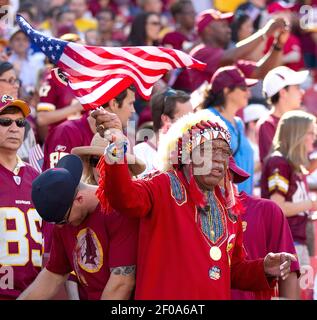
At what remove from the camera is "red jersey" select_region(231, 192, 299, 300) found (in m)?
6.84

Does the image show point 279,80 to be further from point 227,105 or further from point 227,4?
point 227,4

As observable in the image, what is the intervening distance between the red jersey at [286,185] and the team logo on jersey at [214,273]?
8.35 ft

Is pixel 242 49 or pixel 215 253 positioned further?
pixel 242 49

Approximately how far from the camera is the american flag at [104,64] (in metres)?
6.33

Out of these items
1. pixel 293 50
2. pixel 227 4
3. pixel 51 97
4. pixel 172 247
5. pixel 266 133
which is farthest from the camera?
pixel 227 4

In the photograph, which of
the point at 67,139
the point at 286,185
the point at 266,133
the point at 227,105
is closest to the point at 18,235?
the point at 67,139

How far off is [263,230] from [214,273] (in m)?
1.13

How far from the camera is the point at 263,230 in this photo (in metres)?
6.88

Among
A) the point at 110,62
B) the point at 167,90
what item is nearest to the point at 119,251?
the point at 110,62

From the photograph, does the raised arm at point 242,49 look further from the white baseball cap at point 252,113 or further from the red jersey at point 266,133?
the red jersey at point 266,133

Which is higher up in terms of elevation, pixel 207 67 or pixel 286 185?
pixel 207 67

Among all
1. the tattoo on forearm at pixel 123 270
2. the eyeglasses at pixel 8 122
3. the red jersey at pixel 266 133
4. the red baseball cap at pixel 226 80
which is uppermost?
the red baseball cap at pixel 226 80

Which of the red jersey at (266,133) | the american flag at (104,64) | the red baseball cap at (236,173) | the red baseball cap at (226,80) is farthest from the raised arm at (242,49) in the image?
the red baseball cap at (236,173)
